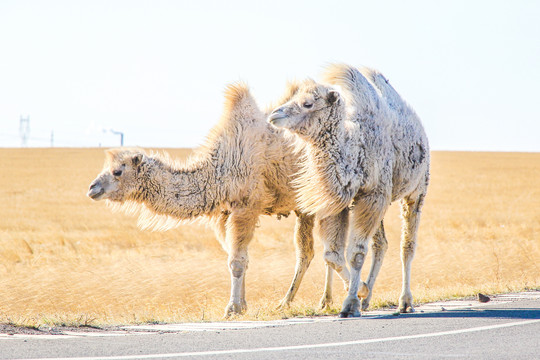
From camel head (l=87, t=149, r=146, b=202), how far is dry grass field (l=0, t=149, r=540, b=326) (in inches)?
62.7

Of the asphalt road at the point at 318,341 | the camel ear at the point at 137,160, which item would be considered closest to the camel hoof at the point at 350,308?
the asphalt road at the point at 318,341

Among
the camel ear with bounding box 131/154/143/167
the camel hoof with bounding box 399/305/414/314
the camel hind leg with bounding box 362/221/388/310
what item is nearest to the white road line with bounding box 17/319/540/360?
the camel hoof with bounding box 399/305/414/314

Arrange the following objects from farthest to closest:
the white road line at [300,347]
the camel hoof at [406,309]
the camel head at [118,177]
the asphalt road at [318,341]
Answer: the camel head at [118,177], the camel hoof at [406,309], the asphalt road at [318,341], the white road line at [300,347]

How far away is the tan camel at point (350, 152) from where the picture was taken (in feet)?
31.4

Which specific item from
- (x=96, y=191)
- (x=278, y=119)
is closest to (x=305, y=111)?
(x=278, y=119)

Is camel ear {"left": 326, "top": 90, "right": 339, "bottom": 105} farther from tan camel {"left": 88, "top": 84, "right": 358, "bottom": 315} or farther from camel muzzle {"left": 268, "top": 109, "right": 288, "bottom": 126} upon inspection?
tan camel {"left": 88, "top": 84, "right": 358, "bottom": 315}

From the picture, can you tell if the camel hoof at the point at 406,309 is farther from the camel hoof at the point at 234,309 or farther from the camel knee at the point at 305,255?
the camel knee at the point at 305,255

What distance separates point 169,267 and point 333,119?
9160 millimetres

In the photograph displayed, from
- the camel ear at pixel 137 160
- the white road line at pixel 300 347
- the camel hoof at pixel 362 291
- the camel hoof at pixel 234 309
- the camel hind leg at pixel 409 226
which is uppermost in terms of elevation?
the camel ear at pixel 137 160

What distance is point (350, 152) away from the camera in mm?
9680

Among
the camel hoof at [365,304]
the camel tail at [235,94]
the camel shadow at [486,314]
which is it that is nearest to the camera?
the camel shadow at [486,314]

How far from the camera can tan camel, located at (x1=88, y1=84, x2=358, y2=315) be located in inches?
448

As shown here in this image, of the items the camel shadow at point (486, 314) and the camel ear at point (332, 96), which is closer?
the camel shadow at point (486, 314)

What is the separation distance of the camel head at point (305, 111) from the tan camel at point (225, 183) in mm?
2019
